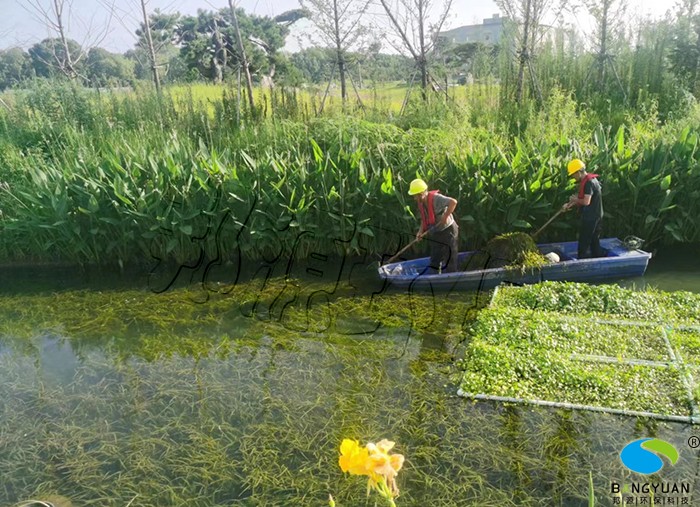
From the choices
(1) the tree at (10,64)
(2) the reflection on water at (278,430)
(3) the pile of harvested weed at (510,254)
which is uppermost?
(1) the tree at (10,64)

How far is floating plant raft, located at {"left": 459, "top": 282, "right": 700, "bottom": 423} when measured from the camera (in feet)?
12.5

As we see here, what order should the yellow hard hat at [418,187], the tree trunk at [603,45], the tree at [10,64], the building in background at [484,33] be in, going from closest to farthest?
1. the yellow hard hat at [418,187]
2. the tree trunk at [603,45]
3. the building in background at [484,33]
4. the tree at [10,64]

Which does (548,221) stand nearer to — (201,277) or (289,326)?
(289,326)

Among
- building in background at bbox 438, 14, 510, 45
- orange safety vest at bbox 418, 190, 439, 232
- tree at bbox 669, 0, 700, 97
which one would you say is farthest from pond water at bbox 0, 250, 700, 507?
building in background at bbox 438, 14, 510, 45

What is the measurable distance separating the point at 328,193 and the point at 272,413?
345cm

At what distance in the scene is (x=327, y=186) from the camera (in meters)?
7.05

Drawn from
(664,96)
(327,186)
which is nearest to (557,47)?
(664,96)

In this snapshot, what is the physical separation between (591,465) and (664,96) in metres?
9.17

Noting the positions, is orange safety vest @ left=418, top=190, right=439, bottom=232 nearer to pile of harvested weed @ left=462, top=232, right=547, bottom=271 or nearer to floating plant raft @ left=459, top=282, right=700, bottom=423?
pile of harvested weed @ left=462, top=232, right=547, bottom=271

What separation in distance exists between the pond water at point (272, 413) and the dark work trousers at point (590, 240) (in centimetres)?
71

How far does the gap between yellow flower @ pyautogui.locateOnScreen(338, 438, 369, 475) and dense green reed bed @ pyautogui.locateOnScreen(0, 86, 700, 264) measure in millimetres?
5561

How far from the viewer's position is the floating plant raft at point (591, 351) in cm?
381
